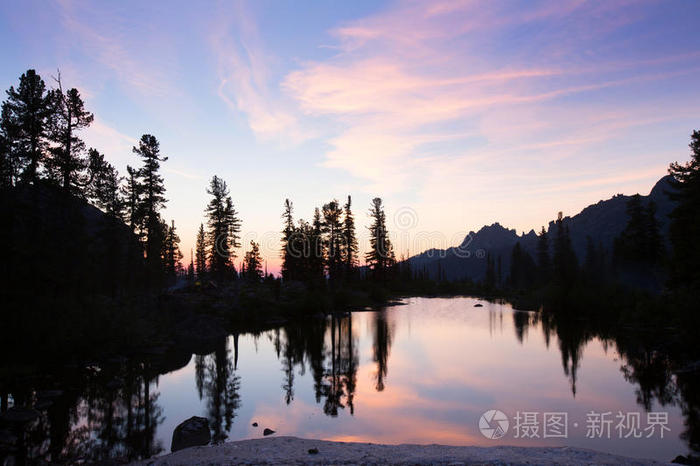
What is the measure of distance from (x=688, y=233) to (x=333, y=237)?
52601 mm

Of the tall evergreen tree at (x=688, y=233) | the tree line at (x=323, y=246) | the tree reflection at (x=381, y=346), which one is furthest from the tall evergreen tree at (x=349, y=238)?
the tall evergreen tree at (x=688, y=233)

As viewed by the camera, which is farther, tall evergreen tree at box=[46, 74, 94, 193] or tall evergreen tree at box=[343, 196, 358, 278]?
tall evergreen tree at box=[343, 196, 358, 278]

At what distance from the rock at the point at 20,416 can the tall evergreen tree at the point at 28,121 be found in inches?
607

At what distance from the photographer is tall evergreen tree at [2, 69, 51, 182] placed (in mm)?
23781

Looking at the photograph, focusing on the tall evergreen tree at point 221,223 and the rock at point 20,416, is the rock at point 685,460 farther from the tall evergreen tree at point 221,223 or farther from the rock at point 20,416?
the tall evergreen tree at point 221,223

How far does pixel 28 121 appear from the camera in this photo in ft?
78.6

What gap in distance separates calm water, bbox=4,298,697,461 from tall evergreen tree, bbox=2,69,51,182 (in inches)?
517

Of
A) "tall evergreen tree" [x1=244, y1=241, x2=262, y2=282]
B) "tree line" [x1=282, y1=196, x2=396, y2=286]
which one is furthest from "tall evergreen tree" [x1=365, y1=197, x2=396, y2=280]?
"tall evergreen tree" [x1=244, y1=241, x2=262, y2=282]

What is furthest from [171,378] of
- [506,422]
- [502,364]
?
[502,364]

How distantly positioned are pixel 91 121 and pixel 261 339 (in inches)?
824

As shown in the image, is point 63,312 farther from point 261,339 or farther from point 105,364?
point 261,339

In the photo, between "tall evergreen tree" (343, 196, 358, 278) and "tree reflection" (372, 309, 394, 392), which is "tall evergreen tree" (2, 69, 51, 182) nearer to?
"tree reflection" (372, 309, 394, 392)

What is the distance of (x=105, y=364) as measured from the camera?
23.9 m

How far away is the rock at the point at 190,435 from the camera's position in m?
11.9
